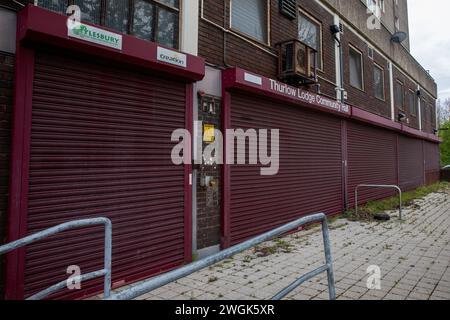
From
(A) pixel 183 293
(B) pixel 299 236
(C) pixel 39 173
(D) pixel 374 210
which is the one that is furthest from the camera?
(D) pixel 374 210

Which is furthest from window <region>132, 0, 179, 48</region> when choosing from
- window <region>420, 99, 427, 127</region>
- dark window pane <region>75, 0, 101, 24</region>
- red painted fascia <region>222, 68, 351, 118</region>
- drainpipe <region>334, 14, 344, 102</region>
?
window <region>420, 99, 427, 127</region>

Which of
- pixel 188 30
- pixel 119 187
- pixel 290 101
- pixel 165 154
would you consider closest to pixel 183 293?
pixel 119 187

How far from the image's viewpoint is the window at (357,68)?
11867 mm

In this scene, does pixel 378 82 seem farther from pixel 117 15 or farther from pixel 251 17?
pixel 117 15

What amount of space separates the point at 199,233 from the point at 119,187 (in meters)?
1.74

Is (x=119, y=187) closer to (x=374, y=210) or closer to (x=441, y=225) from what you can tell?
(x=441, y=225)

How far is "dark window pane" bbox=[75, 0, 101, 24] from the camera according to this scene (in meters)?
4.35

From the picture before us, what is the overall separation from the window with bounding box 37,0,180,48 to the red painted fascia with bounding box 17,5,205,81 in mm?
581

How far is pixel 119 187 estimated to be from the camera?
4418mm

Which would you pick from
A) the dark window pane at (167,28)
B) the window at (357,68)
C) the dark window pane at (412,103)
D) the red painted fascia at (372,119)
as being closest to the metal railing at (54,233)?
the dark window pane at (167,28)

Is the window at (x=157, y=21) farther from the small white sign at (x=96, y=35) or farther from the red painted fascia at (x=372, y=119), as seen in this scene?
the red painted fascia at (x=372, y=119)

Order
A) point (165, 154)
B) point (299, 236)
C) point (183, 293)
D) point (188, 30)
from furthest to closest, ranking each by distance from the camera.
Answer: point (299, 236) < point (188, 30) < point (165, 154) < point (183, 293)

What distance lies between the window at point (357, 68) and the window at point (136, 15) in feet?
27.8

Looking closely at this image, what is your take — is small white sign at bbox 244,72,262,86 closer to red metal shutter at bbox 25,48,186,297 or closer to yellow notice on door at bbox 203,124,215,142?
yellow notice on door at bbox 203,124,215,142
